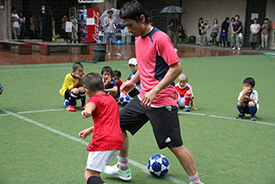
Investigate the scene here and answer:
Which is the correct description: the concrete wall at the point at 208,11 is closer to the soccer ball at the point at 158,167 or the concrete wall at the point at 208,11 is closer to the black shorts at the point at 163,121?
the soccer ball at the point at 158,167

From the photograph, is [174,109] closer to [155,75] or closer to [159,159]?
[155,75]

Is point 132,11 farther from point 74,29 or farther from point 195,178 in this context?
point 74,29

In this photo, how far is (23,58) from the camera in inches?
650

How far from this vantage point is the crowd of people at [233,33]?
25328 mm

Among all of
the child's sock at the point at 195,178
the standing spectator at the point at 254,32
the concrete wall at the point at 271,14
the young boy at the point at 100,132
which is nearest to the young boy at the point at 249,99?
the child's sock at the point at 195,178

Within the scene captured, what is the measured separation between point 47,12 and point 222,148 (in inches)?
683

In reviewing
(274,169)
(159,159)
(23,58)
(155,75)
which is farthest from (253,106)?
(23,58)

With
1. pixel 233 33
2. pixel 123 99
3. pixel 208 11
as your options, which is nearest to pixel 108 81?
pixel 123 99

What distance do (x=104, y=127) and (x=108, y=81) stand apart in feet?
13.7

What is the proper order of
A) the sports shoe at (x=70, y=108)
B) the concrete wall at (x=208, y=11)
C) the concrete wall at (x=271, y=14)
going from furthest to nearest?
1. the concrete wall at (x=208, y=11)
2. the concrete wall at (x=271, y=14)
3. the sports shoe at (x=70, y=108)

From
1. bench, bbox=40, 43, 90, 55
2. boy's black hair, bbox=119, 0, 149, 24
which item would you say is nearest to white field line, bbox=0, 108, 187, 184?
boy's black hair, bbox=119, 0, 149, 24

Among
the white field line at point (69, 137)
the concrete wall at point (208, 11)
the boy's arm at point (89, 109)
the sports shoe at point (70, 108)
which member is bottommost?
the white field line at point (69, 137)

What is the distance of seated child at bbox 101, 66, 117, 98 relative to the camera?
7.68 meters

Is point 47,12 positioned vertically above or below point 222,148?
above
